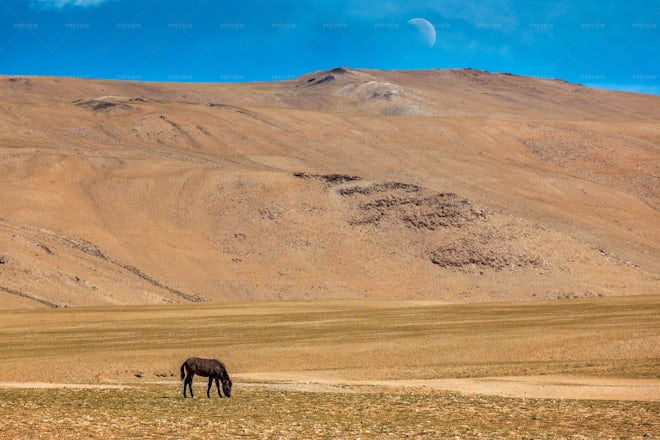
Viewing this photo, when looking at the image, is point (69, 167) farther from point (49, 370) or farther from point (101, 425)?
point (101, 425)

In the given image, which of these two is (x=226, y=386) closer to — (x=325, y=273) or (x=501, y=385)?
(x=501, y=385)

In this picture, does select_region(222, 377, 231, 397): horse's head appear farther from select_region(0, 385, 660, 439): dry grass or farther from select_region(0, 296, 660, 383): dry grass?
select_region(0, 296, 660, 383): dry grass

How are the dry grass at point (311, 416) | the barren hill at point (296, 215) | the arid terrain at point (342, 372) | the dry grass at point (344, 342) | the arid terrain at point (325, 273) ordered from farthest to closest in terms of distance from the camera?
1. the barren hill at point (296, 215)
2. the dry grass at point (344, 342)
3. the arid terrain at point (325, 273)
4. the arid terrain at point (342, 372)
5. the dry grass at point (311, 416)

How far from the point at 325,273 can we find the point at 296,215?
14055 mm

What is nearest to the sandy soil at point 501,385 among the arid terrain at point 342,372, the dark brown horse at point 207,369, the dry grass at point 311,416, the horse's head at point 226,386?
the arid terrain at point 342,372

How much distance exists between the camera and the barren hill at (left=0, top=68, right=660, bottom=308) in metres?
85.8

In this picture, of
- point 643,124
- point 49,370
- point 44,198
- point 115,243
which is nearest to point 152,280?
point 115,243

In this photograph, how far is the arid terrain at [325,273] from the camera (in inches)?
873

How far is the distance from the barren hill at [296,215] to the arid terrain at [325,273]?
40 centimetres

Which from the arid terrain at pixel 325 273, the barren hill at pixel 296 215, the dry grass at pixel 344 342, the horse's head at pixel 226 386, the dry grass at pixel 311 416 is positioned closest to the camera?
the dry grass at pixel 311 416

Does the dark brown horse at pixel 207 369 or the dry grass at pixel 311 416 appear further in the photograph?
the dark brown horse at pixel 207 369

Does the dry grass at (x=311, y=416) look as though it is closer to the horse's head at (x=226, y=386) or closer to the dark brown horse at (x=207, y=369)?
the horse's head at (x=226, y=386)

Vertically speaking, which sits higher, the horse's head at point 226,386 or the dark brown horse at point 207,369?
the dark brown horse at point 207,369

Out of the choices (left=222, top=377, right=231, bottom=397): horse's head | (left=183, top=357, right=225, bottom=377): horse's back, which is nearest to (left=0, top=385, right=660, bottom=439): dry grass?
(left=222, top=377, right=231, bottom=397): horse's head
